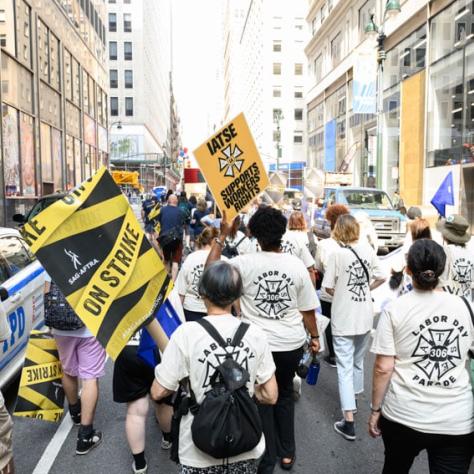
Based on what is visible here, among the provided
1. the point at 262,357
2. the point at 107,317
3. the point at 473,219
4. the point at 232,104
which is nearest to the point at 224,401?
the point at 262,357

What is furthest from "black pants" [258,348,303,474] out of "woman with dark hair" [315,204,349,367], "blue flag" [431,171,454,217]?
"blue flag" [431,171,454,217]

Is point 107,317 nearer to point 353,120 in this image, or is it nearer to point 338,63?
point 353,120

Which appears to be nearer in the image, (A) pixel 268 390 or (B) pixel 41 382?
(A) pixel 268 390

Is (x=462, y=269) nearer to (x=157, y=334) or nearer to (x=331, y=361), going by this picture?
(x=331, y=361)

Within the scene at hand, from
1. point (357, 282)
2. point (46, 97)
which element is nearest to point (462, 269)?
point (357, 282)

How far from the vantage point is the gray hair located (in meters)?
2.56

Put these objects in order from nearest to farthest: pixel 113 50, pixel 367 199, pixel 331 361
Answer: pixel 331 361
pixel 367 199
pixel 113 50

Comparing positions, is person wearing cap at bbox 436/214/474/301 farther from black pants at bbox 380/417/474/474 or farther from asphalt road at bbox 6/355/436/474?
black pants at bbox 380/417/474/474

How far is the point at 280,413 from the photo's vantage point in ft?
12.0

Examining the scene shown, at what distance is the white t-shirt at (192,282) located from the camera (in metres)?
4.80

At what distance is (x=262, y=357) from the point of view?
2.58 metres

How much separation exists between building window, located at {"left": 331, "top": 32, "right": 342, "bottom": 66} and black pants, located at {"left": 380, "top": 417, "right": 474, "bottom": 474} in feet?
135

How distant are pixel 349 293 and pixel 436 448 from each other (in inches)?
75.0

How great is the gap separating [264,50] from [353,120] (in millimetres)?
44791
